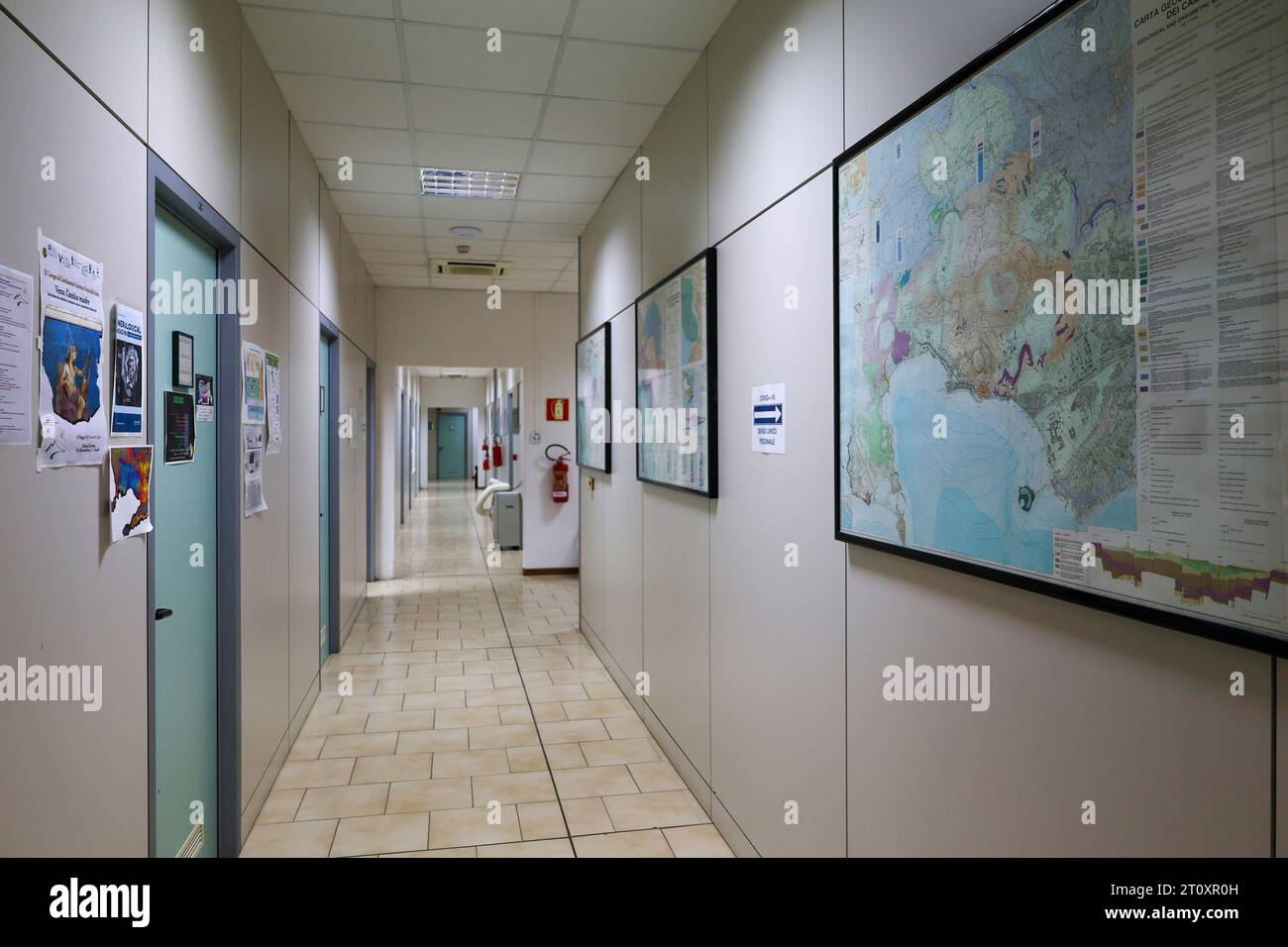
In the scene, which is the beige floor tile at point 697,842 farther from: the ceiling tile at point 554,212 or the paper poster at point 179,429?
the ceiling tile at point 554,212

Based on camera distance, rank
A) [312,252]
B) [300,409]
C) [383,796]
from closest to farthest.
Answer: [383,796] → [300,409] → [312,252]

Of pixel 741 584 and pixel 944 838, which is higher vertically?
pixel 741 584

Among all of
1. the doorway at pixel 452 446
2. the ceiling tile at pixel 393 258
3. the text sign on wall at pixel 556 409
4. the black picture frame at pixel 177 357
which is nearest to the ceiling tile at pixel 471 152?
the black picture frame at pixel 177 357

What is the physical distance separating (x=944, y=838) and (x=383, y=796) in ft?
8.53

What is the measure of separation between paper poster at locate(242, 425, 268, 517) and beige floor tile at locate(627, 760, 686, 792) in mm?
2064

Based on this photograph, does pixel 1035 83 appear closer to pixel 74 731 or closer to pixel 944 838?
pixel 944 838

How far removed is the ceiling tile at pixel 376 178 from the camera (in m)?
4.93

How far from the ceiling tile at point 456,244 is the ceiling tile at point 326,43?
3048 mm

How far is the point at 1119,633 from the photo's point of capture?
51.0 inches

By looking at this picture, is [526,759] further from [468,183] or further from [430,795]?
[468,183]

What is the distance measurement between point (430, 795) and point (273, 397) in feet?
6.27
